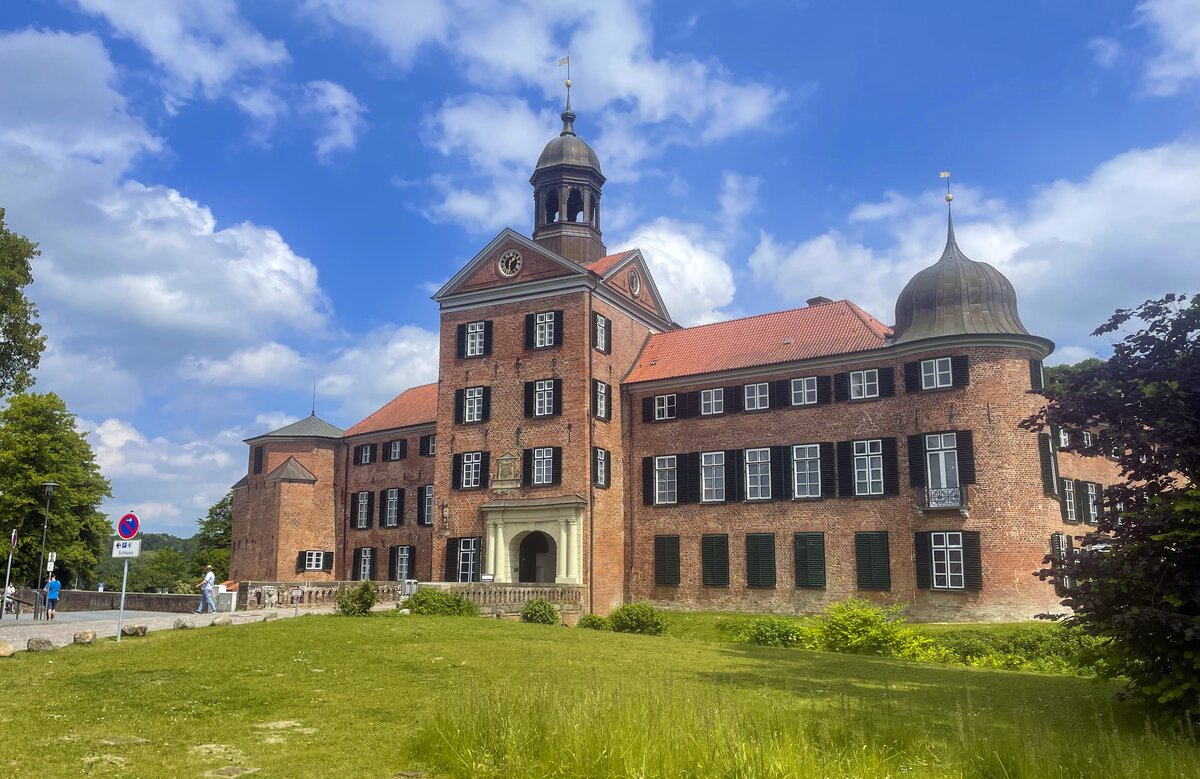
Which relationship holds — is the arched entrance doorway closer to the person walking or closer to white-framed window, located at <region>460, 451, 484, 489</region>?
white-framed window, located at <region>460, 451, 484, 489</region>

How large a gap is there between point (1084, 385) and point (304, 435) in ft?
145

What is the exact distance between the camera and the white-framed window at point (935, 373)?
102ft

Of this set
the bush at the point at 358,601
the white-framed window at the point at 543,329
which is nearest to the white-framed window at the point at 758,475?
the white-framed window at the point at 543,329

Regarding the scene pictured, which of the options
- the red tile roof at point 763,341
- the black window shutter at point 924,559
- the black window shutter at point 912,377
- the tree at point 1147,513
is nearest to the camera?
the tree at point 1147,513

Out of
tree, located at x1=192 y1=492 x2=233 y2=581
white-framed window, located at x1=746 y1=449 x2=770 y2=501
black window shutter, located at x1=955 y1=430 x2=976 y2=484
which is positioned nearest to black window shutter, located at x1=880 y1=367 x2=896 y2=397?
black window shutter, located at x1=955 y1=430 x2=976 y2=484

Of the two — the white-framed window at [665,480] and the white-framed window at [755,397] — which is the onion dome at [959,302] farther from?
the white-framed window at [665,480]

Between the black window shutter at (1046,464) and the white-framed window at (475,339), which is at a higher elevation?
the white-framed window at (475,339)

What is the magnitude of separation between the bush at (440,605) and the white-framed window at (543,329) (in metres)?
13.0

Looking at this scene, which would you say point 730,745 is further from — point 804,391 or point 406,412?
point 406,412

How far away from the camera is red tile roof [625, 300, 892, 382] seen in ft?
112

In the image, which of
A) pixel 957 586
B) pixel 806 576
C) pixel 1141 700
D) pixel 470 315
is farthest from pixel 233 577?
pixel 1141 700

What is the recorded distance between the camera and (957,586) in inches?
1172

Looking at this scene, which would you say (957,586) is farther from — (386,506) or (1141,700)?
(386,506)

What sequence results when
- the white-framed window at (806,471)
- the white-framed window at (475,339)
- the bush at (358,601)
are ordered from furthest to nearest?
the white-framed window at (475,339), the white-framed window at (806,471), the bush at (358,601)
